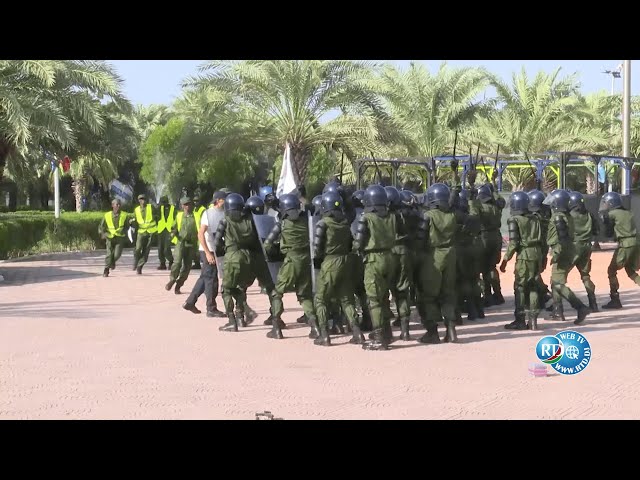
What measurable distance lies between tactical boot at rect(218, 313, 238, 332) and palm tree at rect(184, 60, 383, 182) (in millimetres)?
14174

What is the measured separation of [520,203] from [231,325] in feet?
11.8

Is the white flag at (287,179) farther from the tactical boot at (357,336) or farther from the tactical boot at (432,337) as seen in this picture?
→ the tactical boot at (432,337)

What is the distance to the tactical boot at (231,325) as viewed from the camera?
11.7 meters

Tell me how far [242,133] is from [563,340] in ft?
62.6

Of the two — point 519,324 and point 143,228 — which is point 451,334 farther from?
point 143,228

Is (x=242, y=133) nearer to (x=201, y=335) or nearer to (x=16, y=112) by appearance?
(x=16, y=112)

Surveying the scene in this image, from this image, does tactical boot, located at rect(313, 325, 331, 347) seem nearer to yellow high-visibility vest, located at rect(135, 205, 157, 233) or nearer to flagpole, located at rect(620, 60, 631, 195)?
yellow high-visibility vest, located at rect(135, 205, 157, 233)

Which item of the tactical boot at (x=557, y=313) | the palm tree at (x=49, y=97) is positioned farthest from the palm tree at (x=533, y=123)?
the tactical boot at (x=557, y=313)

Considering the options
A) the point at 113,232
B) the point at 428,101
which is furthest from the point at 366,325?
the point at 428,101

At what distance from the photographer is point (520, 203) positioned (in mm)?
11633

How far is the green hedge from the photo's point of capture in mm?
25781

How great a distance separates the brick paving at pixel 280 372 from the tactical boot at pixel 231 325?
0.51 feet

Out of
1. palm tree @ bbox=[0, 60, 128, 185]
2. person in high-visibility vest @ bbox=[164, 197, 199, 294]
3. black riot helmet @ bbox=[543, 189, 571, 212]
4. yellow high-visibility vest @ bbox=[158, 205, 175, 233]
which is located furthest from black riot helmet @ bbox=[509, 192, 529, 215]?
yellow high-visibility vest @ bbox=[158, 205, 175, 233]

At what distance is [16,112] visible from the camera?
18.0m
